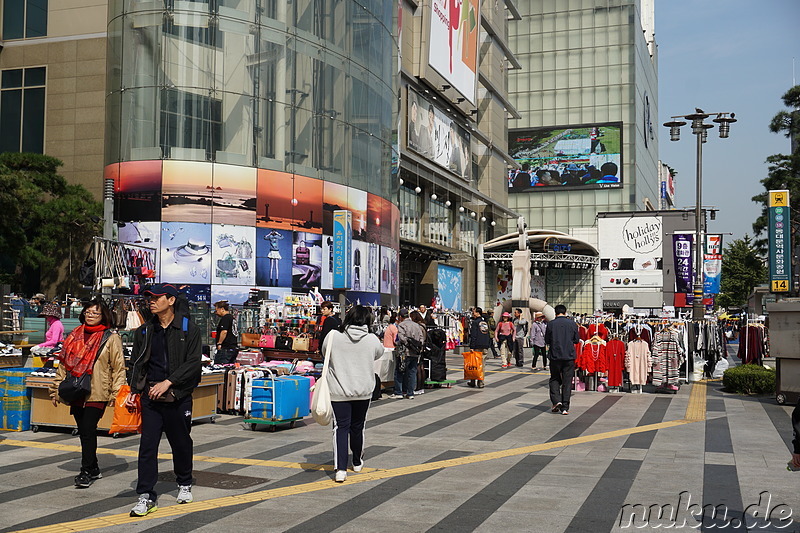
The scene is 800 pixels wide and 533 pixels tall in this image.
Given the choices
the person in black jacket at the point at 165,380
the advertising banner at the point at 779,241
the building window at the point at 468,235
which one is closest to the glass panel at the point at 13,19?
the building window at the point at 468,235

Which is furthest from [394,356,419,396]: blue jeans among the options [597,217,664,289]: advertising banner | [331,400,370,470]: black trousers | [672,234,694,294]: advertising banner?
[597,217,664,289]: advertising banner

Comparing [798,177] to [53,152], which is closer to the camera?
[53,152]

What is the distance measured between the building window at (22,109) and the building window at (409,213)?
64.2 feet

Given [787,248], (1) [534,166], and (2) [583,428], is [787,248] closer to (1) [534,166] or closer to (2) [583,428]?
(2) [583,428]

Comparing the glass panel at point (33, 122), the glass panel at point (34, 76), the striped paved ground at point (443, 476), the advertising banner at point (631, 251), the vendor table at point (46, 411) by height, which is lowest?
the striped paved ground at point (443, 476)

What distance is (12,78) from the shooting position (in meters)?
36.9

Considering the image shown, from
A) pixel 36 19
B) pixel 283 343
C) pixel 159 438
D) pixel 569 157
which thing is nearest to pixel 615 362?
pixel 283 343

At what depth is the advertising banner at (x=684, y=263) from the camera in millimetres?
38375

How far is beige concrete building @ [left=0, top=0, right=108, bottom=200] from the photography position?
35250 mm

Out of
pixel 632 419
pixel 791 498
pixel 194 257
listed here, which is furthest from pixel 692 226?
pixel 791 498

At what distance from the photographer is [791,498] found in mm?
7758

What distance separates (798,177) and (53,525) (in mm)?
44155

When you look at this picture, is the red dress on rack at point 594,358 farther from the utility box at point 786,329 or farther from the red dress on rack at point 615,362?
the utility box at point 786,329

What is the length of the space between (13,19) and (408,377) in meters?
29.6
